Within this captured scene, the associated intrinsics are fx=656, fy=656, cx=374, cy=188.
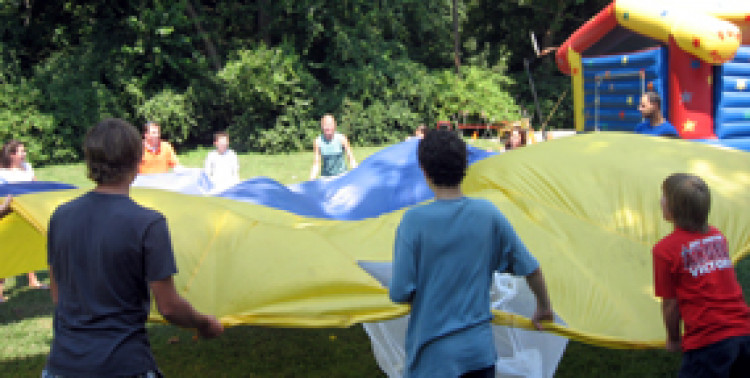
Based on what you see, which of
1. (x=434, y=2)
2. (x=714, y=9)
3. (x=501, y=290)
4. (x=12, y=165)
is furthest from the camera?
(x=434, y=2)

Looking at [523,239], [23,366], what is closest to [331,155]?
[23,366]

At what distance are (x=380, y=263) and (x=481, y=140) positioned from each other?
15391 millimetres

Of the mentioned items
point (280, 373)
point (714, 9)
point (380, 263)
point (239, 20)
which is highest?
point (239, 20)

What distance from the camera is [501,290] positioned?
3.21 meters

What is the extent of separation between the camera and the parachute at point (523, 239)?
9.18 ft

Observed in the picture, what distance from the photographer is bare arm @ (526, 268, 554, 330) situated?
2.23 meters

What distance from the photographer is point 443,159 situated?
6.97 ft

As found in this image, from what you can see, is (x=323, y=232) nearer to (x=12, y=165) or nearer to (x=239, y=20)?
(x=12, y=165)

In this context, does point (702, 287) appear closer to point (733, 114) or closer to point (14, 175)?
point (14, 175)

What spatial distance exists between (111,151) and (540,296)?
1.49 metres

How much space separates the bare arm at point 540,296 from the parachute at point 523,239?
0.62 ft

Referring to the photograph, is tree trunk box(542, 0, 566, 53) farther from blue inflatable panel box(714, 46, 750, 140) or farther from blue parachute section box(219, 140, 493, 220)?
blue parachute section box(219, 140, 493, 220)

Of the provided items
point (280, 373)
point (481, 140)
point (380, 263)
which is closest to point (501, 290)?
point (380, 263)

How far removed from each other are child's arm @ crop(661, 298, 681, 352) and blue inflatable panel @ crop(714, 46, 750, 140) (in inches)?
289
